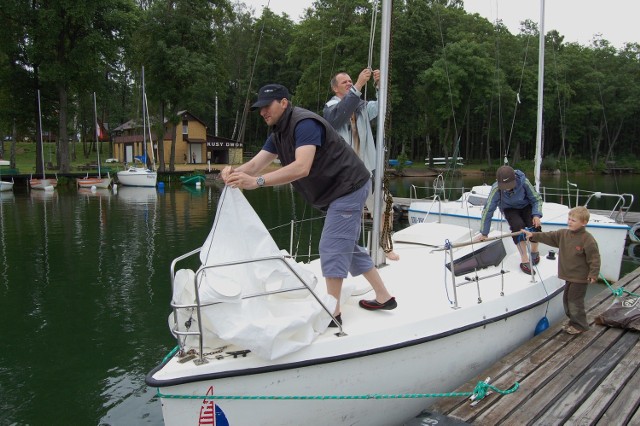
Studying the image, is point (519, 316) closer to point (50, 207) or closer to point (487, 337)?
point (487, 337)

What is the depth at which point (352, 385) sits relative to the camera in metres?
4.23

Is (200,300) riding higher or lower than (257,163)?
lower

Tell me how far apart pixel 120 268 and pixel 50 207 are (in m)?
16.3

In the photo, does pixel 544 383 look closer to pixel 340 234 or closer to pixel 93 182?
pixel 340 234

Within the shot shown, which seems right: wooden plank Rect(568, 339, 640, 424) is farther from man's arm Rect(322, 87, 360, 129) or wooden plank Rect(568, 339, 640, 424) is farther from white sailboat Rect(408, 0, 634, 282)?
white sailboat Rect(408, 0, 634, 282)

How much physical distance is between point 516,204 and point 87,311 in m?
7.52

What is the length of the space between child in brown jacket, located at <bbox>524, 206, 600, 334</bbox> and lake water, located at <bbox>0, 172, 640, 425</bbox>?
7.58ft

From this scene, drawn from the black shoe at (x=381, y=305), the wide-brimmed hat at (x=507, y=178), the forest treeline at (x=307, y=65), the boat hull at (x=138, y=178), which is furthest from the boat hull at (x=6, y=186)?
the black shoe at (x=381, y=305)

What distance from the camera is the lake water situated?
6266mm

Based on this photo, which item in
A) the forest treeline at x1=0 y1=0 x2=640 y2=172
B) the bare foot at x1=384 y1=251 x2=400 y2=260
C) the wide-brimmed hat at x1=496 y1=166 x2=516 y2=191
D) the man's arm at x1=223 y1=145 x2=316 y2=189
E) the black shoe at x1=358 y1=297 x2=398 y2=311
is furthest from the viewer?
the forest treeline at x1=0 y1=0 x2=640 y2=172

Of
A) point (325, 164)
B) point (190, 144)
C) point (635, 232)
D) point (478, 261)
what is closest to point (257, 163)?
point (325, 164)

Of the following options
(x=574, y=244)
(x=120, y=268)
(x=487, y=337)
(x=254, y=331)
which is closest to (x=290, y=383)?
(x=254, y=331)

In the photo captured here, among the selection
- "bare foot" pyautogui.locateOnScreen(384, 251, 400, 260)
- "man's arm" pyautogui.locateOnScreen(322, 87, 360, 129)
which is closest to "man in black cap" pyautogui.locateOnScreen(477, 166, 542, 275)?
"bare foot" pyautogui.locateOnScreen(384, 251, 400, 260)

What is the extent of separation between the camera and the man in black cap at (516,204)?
23.1 ft
